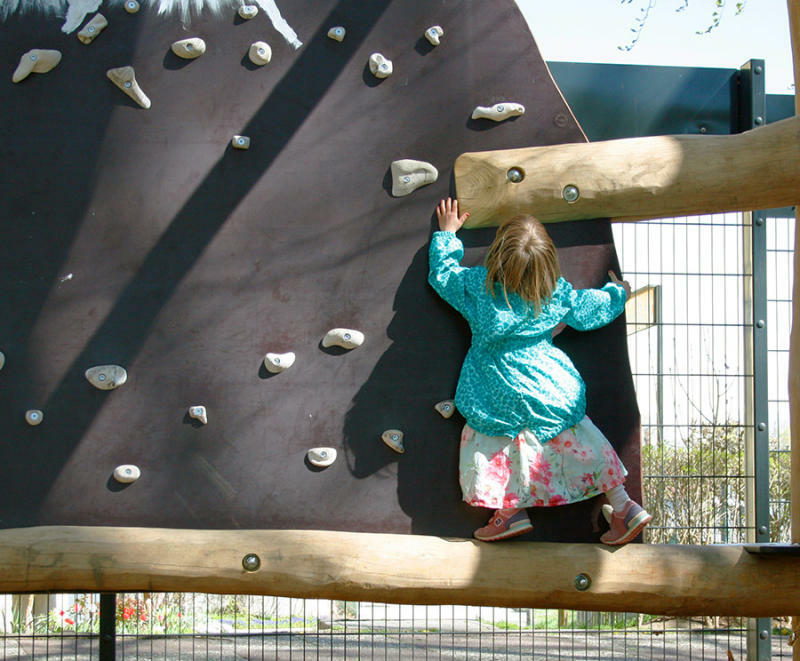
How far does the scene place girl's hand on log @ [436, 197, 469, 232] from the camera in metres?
2.96

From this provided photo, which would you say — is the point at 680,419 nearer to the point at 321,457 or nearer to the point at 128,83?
the point at 321,457

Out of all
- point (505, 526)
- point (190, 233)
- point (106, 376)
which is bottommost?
point (505, 526)

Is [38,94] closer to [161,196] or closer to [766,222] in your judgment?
[161,196]

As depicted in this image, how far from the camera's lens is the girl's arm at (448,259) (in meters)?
2.90

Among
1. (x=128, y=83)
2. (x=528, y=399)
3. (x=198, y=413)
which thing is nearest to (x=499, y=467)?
(x=528, y=399)

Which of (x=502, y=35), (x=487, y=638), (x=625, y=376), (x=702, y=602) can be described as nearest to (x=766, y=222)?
(x=625, y=376)

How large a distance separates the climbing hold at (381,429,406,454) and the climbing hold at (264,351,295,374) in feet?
1.33

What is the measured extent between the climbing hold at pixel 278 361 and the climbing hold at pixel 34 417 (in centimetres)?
78

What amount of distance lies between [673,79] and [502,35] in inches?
36.9

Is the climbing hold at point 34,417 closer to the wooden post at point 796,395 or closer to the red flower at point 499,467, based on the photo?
the red flower at point 499,467

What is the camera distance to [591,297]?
2869mm

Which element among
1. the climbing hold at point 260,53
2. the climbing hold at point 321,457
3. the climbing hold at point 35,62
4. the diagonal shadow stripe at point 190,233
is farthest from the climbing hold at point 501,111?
the climbing hold at point 35,62

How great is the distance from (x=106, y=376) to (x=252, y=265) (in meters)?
0.62

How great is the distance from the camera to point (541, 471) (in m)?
2.77
